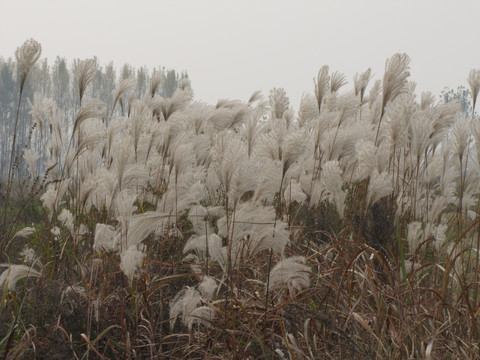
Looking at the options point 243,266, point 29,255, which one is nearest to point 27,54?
point 29,255

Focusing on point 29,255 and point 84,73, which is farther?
point 29,255

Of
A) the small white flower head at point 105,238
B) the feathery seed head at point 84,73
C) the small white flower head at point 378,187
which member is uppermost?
the feathery seed head at point 84,73

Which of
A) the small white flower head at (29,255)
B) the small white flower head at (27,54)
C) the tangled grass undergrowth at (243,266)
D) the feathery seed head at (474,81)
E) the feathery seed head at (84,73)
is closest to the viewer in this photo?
the tangled grass undergrowth at (243,266)

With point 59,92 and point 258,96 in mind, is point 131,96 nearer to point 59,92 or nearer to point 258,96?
point 258,96

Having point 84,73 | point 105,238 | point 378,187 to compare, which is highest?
point 84,73

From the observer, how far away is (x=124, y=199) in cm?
248

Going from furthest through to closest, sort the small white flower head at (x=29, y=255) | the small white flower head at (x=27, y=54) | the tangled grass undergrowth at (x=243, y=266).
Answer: the small white flower head at (x=29, y=255), the small white flower head at (x=27, y=54), the tangled grass undergrowth at (x=243, y=266)

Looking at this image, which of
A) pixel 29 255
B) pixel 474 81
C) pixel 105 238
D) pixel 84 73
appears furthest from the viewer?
pixel 474 81

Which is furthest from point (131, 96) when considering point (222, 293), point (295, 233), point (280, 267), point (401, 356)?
point (401, 356)

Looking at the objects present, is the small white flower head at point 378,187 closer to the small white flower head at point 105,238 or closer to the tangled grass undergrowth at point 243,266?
the tangled grass undergrowth at point 243,266

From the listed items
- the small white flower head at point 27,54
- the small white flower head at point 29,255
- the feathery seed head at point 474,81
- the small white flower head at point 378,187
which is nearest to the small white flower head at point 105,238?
the small white flower head at point 29,255

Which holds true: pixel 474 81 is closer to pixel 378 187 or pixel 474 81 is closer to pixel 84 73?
pixel 378 187

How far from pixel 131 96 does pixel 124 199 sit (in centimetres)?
256

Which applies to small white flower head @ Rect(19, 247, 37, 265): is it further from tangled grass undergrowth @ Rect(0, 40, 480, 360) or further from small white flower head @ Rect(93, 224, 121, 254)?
small white flower head @ Rect(93, 224, 121, 254)
